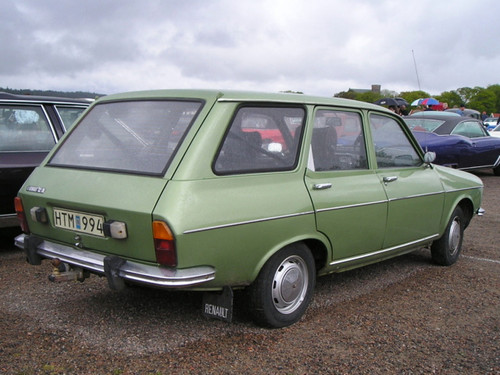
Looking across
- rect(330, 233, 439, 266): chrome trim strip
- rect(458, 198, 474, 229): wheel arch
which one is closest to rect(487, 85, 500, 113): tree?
rect(458, 198, 474, 229): wheel arch

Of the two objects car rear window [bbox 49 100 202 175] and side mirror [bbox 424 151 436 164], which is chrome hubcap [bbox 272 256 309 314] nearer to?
car rear window [bbox 49 100 202 175]

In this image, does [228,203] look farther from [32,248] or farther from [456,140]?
[456,140]

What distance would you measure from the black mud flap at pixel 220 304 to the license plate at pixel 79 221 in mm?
795

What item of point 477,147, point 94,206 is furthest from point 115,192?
point 477,147

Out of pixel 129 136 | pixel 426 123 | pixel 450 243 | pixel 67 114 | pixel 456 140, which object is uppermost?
pixel 67 114

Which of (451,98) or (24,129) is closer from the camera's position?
(24,129)

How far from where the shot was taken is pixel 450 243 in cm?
561

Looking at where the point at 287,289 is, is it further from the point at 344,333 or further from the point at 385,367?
the point at 385,367

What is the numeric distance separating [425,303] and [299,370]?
1679mm

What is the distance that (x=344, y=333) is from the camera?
3.74 meters

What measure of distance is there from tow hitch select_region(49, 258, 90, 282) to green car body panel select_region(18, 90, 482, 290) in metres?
0.14

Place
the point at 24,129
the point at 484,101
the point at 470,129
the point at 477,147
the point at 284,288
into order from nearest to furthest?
the point at 284,288 → the point at 24,129 → the point at 477,147 → the point at 470,129 → the point at 484,101

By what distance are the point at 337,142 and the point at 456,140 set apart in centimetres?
856

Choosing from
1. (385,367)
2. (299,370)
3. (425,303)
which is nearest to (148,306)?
(299,370)
